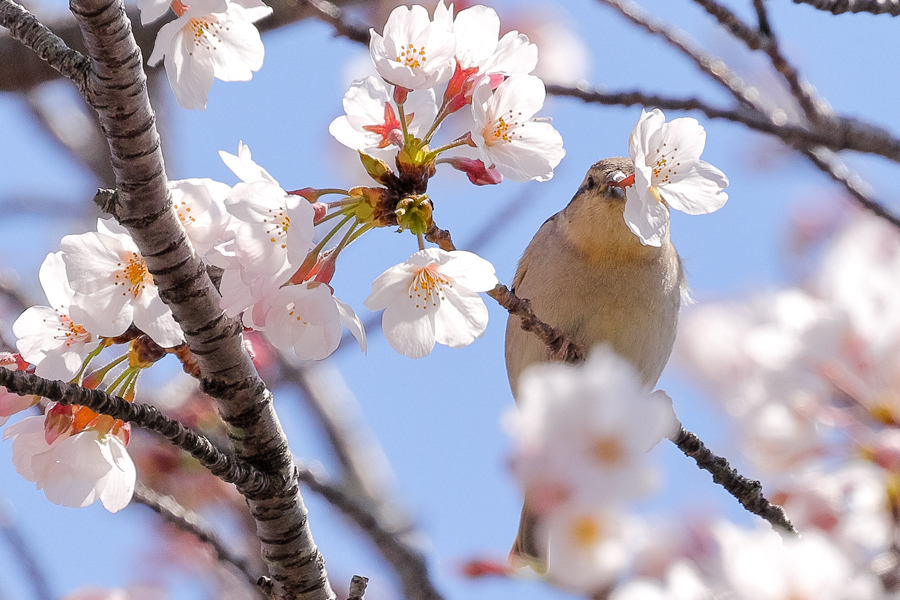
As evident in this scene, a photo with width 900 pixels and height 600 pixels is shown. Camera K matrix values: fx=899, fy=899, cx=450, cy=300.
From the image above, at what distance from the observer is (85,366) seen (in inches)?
61.1

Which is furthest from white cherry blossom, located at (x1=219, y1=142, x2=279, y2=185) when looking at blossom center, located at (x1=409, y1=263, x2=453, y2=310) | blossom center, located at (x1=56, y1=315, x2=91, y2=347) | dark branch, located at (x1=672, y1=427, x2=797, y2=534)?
dark branch, located at (x1=672, y1=427, x2=797, y2=534)

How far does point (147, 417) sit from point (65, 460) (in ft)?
0.57

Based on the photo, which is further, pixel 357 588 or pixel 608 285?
pixel 608 285

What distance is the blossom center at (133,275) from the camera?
1.50 metres

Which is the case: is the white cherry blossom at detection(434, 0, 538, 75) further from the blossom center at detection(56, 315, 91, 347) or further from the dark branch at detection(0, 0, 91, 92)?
the blossom center at detection(56, 315, 91, 347)

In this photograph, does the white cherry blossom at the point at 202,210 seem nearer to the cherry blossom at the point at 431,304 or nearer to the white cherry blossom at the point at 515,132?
the cherry blossom at the point at 431,304

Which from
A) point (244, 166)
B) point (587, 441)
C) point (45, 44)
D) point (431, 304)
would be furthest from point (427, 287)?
point (45, 44)

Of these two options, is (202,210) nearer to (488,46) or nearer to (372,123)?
(372,123)

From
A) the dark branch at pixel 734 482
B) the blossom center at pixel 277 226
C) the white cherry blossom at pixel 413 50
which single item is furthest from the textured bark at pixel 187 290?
the dark branch at pixel 734 482

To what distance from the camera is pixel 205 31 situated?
1.59 meters

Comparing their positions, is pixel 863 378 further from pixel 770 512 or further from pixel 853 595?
pixel 853 595

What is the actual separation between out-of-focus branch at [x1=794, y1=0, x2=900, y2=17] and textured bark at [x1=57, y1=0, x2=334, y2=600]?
1.55 metres

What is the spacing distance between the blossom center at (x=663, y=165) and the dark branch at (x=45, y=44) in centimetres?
91

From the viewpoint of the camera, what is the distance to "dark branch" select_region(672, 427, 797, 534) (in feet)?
6.44
